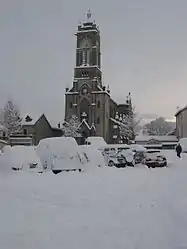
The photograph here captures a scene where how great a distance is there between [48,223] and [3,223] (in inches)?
34.1

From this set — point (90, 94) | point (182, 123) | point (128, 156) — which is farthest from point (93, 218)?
point (182, 123)

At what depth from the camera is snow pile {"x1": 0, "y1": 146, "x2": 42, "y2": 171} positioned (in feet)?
70.4

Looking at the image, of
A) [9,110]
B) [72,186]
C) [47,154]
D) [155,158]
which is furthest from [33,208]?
[9,110]

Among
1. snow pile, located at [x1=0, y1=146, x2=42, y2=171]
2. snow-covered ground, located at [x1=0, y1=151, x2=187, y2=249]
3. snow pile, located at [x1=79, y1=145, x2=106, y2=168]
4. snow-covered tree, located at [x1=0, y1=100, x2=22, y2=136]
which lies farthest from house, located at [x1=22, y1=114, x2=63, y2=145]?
snow-covered ground, located at [x1=0, y1=151, x2=187, y2=249]

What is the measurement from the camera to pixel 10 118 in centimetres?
8325

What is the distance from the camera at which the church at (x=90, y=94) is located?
9156 cm

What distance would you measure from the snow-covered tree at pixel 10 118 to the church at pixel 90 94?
44.4ft

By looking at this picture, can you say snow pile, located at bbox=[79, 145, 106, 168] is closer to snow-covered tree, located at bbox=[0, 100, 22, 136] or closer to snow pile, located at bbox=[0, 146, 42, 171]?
snow pile, located at bbox=[0, 146, 42, 171]

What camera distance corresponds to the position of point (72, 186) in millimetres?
15094

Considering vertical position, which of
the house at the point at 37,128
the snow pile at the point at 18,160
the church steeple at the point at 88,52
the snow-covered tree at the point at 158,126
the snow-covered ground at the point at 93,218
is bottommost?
the snow-covered ground at the point at 93,218

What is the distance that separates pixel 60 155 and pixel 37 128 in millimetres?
65907

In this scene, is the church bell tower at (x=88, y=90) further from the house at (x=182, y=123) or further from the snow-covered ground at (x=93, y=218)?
the snow-covered ground at (x=93, y=218)

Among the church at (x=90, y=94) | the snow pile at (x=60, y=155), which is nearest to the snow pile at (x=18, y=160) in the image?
the snow pile at (x=60, y=155)

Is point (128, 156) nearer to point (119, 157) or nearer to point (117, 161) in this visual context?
point (119, 157)
